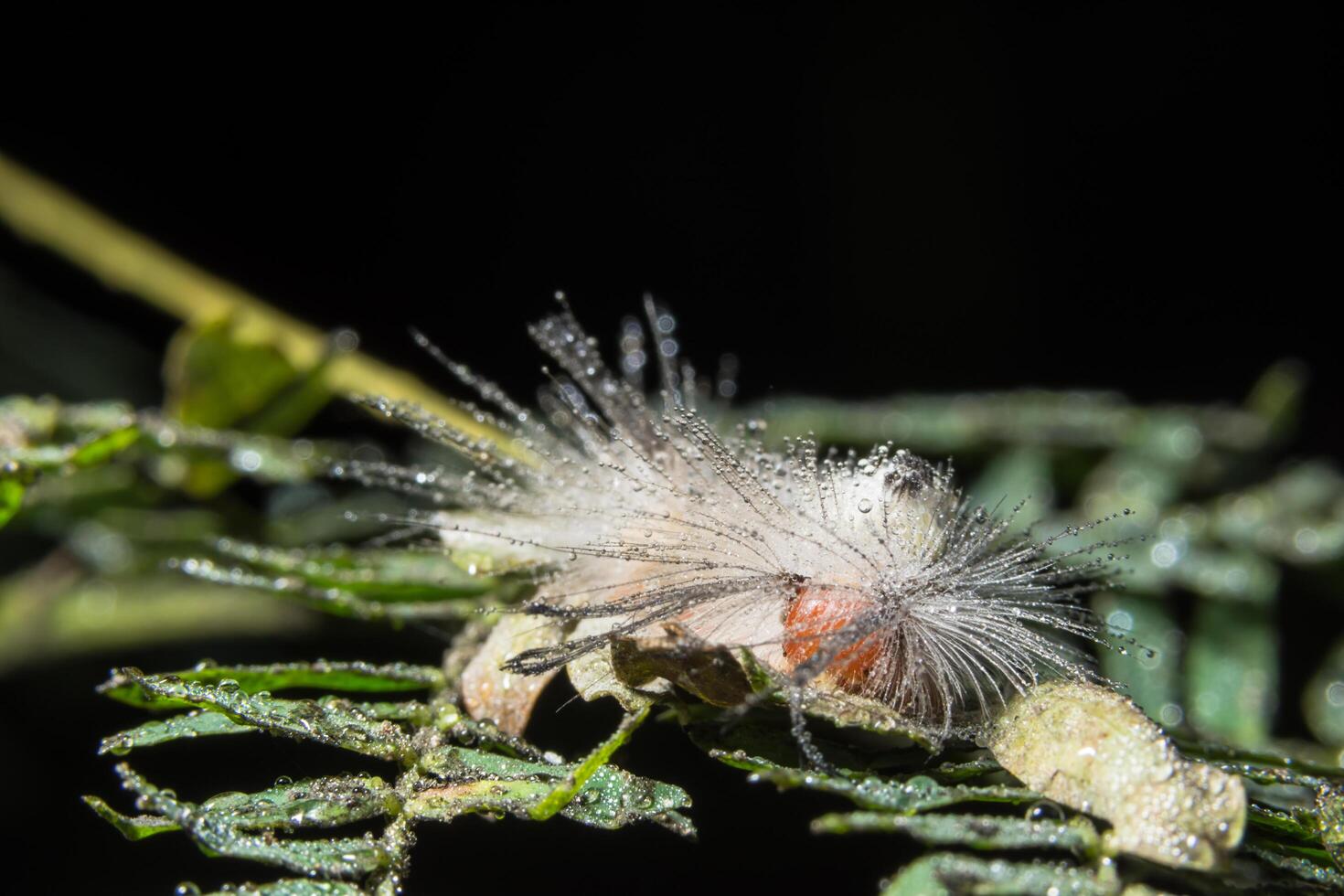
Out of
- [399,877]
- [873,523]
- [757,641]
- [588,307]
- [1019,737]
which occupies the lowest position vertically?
[399,877]

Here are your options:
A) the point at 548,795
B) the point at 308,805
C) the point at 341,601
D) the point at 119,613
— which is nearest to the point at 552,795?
the point at 548,795

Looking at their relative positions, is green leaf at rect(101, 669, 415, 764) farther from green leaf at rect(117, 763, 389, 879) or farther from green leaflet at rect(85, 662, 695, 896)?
green leaf at rect(117, 763, 389, 879)

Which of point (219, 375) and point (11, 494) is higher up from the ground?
point (219, 375)

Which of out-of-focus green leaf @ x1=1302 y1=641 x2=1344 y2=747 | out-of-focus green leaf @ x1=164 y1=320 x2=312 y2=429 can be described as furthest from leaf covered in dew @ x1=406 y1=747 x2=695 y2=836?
out-of-focus green leaf @ x1=1302 y1=641 x2=1344 y2=747

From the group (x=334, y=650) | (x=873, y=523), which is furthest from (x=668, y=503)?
(x=334, y=650)

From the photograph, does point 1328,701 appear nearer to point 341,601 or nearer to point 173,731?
point 341,601

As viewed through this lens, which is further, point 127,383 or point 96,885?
point 127,383

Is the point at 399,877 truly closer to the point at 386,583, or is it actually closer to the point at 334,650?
the point at 386,583
